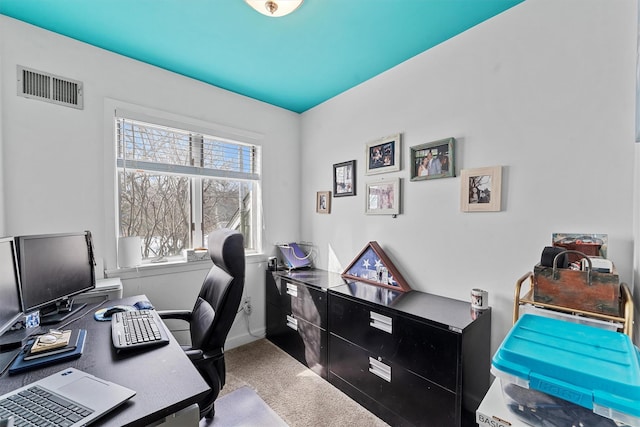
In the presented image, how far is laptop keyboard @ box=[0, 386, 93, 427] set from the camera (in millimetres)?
685

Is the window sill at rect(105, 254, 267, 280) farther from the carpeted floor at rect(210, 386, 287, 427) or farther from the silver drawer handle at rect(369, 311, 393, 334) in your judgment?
the silver drawer handle at rect(369, 311, 393, 334)

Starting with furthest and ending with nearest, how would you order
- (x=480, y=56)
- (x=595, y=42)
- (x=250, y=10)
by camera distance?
(x=480, y=56) < (x=250, y=10) < (x=595, y=42)

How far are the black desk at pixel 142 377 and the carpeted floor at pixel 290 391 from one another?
1024 mm

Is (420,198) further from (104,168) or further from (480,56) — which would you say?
(104,168)

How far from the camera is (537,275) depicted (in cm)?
120

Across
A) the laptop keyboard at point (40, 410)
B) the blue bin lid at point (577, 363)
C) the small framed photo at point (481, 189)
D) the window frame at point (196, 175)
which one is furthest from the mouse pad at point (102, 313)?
the small framed photo at point (481, 189)

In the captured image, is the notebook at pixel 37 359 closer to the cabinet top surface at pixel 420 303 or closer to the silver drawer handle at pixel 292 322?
the cabinet top surface at pixel 420 303

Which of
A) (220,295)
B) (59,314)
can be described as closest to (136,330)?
(220,295)

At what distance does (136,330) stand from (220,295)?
389mm

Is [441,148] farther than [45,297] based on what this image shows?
Yes

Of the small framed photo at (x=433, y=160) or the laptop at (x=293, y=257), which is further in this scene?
the laptop at (x=293, y=257)

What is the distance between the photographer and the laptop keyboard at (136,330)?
→ 1.10m

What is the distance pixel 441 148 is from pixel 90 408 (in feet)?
7.18

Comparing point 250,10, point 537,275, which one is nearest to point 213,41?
point 250,10
